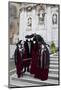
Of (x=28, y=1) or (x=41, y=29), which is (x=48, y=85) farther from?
(x=28, y=1)

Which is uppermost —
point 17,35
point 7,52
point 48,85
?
point 17,35

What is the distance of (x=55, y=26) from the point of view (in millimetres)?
2182

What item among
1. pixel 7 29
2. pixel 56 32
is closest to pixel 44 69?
pixel 56 32

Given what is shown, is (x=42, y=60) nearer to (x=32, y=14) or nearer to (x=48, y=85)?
(x=48, y=85)

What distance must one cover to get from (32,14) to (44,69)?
53 cm

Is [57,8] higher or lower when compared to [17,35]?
higher

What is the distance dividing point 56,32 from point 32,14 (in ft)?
0.95

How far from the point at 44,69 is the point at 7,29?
514mm

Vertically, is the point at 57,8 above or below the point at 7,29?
above

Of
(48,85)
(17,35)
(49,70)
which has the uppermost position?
(17,35)

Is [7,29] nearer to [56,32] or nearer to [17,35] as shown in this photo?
[17,35]

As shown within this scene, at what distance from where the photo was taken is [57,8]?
2.18 meters

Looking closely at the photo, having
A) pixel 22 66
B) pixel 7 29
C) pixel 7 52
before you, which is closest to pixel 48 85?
pixel 22 66

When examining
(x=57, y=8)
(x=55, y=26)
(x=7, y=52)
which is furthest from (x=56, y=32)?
(x=7, y=52)
